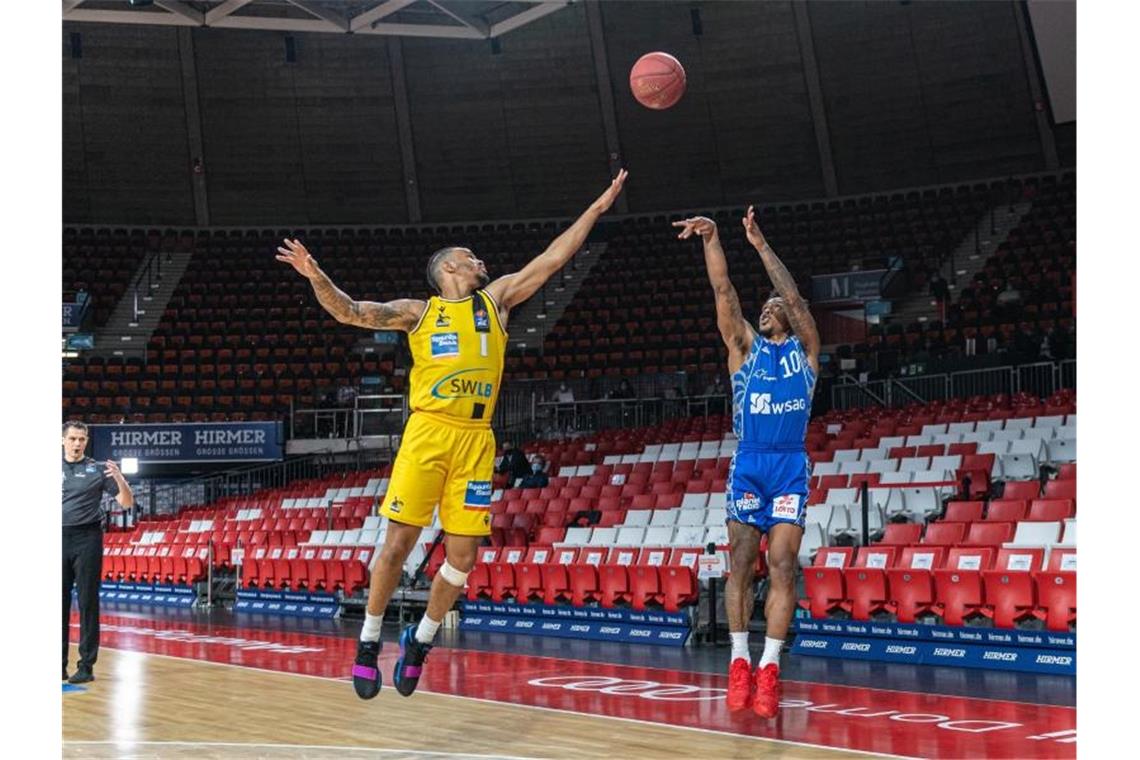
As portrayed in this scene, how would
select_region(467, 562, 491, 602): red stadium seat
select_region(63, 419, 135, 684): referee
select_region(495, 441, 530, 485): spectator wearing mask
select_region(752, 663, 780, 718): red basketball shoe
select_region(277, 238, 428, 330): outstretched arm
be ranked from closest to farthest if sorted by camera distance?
1. select_region(277, 238, 428, 330): outstretched arm
2. select_region(752, 663, 780, 718): red basketball shoe
3. select_region(63, 419, 135, 684): referee
4. select_region(467, 562, 491, 602): red stadium seat
5. select_region(495, 441, 530, 485): spectator wearing mask

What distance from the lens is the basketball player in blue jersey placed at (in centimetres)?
695

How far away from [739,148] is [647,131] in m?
2.33

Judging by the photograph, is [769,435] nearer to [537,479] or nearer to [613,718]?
[613,718]

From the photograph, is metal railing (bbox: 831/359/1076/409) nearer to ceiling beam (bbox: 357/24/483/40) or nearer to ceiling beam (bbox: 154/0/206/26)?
ceiling beam (bbox: 357/24/483/40)

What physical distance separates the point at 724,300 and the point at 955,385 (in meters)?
15.0

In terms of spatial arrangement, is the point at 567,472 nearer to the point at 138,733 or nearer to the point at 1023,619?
the point at 1023,619

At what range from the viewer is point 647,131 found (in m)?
34.6

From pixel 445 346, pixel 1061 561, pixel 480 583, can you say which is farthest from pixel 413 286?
pixel 445 346

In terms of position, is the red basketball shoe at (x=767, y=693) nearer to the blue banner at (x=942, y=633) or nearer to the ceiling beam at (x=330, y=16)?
the blue banner at (x=942, y=633)

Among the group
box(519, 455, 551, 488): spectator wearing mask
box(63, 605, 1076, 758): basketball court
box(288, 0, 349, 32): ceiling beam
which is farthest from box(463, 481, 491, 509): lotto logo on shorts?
box(288, 0, 349, 32): ceiling beam

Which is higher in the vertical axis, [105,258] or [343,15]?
[343,15]

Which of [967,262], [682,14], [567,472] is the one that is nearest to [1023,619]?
[567,472]

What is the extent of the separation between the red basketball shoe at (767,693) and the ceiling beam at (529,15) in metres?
18.7

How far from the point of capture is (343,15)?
26.6 meters
